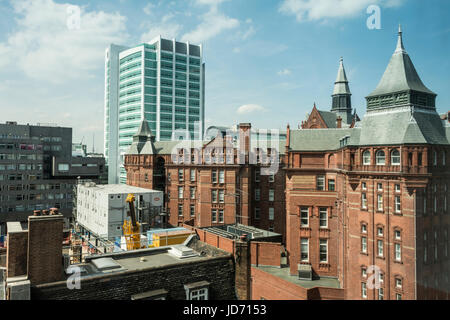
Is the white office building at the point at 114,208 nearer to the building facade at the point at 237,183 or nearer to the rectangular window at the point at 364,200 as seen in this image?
the building facade at the point at 237,183

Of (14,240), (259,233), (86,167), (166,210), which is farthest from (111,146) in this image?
(14,240)

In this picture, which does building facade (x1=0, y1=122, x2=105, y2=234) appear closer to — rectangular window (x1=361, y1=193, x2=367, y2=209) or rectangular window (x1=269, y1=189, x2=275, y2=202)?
rectangular window (x1=269, y1=189, x2=275, y2=202)

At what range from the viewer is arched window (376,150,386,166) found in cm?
2281

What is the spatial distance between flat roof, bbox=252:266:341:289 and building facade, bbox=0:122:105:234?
70572 millimetres

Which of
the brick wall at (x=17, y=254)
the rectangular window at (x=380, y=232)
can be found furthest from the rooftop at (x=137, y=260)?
the rectangular window at (x=380, y=232)

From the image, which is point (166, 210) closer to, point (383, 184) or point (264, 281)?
point (264, 281)

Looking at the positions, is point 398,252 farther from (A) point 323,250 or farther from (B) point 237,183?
(B) point 237,183


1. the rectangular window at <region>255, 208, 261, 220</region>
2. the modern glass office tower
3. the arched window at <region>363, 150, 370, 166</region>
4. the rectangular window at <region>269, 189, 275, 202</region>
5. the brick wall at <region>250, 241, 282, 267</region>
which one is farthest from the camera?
the modern glass office tower

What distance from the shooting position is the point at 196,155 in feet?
178

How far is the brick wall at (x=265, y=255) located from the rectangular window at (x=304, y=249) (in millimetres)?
2085

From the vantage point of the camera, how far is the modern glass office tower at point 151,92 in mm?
112562

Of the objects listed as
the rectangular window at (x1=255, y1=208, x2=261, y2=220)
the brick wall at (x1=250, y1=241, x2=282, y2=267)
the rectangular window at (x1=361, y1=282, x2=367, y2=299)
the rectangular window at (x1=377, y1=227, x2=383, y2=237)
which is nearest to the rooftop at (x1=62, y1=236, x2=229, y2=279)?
the brick wall at (x1=250, y1=241, x2=282, y2=267)

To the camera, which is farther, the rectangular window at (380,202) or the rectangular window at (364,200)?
the rectangular window at (364,200)
